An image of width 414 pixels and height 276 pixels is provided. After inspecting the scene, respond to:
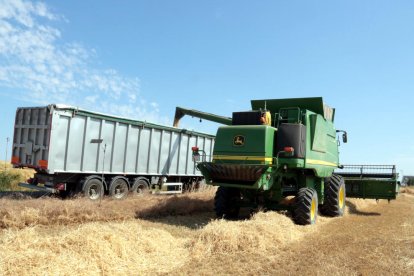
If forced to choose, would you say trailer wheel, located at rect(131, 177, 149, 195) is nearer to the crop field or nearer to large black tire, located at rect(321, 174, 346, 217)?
the crop field

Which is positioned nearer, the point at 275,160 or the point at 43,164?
the point at 275,160

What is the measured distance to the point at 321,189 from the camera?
1109cm

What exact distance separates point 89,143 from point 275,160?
5.99 metres

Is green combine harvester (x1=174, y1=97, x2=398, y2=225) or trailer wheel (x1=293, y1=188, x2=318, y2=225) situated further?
trailer wheel (x1=293, y1=188, x2=318, y2=225)

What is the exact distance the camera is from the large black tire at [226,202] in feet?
32.0

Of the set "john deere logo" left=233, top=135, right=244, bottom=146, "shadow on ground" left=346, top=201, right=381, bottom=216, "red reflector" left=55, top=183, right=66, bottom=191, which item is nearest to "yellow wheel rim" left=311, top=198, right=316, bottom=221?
"john deere logo" left=233, top=135, right=244, bottom=146

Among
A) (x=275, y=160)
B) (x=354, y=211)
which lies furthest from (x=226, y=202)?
(x=354, y=211)

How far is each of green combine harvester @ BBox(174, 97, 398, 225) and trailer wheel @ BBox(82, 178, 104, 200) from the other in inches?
153

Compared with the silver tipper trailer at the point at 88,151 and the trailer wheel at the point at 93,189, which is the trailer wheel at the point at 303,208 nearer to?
the silver tipper trailer at the point at 88,151

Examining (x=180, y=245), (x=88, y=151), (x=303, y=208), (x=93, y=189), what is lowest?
(x=180, y=245)

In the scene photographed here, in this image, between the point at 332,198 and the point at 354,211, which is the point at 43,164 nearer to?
the point at 332,198

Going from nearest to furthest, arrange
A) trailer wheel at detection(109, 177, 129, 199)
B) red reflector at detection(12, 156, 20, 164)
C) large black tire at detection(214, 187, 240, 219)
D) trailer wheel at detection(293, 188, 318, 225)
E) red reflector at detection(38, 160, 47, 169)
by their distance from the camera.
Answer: trailer wheel at detection(293, 188, 318, 225), large black tire at detection(214, 187, 240, 219), red reflector at detection(38, 160, 47, 169), red reflector at detection(12, 156, 20, 164), trailer wheel at detection(109, 177, 129, 199)

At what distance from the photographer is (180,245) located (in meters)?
6.46

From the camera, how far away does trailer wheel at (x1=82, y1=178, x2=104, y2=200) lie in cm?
1162
